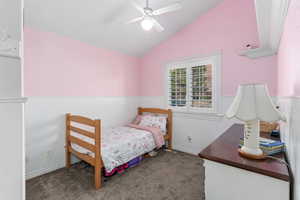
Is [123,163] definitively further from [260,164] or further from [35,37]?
[35,37]

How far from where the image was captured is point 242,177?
0.85 metres

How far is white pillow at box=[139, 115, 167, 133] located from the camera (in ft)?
10.1

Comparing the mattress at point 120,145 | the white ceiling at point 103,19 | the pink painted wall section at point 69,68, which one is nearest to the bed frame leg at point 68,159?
the mattress at point 120,145

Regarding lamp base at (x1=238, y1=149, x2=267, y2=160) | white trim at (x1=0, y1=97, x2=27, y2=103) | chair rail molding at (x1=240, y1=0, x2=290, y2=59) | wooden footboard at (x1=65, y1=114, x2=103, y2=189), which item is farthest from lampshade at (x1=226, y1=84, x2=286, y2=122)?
wooden footboard at (x1=65, y1=114, x2=103, y2=189)

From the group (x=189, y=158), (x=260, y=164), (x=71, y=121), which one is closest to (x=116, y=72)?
(x=71, y=121)

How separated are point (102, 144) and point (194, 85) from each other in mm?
2118

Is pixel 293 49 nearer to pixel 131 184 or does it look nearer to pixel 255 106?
pixel 255 106

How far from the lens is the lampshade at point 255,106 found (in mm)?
834

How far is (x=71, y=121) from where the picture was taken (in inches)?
95.6

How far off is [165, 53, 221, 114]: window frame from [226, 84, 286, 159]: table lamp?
179 centimetres

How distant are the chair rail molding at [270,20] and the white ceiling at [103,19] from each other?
129cm

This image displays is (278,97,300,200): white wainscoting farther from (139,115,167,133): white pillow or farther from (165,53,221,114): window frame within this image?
(139,115,167,133): white pillow

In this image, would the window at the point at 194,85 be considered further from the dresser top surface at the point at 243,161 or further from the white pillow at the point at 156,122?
the dresser top surface at the point at 243,161

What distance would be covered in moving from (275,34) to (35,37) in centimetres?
322
